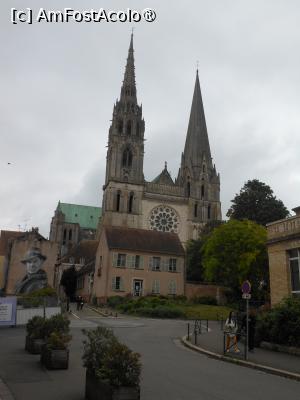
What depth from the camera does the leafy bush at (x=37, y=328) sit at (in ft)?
38.3

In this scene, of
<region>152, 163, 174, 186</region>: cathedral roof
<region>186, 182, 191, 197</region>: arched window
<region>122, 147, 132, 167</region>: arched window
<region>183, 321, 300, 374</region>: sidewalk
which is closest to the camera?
<region>183, 321, 300, 374</region>: sidewalk

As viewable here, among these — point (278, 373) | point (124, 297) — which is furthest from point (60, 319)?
point (124, 297)

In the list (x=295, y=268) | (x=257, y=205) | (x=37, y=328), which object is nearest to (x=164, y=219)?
(x=257, y=205)

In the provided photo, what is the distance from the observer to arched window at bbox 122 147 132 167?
3312 inches

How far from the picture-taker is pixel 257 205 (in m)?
52.6

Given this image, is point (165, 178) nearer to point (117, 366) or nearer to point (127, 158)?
point (127, 158)

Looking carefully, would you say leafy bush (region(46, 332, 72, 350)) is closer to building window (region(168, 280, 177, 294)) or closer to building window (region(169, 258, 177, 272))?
building window (region(168, 280, 177, 294))

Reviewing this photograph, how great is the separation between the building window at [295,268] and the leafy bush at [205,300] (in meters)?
24.6

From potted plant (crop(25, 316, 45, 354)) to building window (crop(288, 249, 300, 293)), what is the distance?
11169 millimetres

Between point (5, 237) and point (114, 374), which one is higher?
point (5, 237)

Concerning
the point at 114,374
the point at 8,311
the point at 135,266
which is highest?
the point at 135,266

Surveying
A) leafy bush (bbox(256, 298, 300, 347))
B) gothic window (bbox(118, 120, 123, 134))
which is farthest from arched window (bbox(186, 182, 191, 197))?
leafy bush (bbox(256, 298, 300, 347))

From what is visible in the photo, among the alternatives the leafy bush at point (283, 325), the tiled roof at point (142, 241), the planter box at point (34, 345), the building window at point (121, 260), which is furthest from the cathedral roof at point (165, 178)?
the planter box at point (34, 345)

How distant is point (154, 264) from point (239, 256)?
30.9ft
